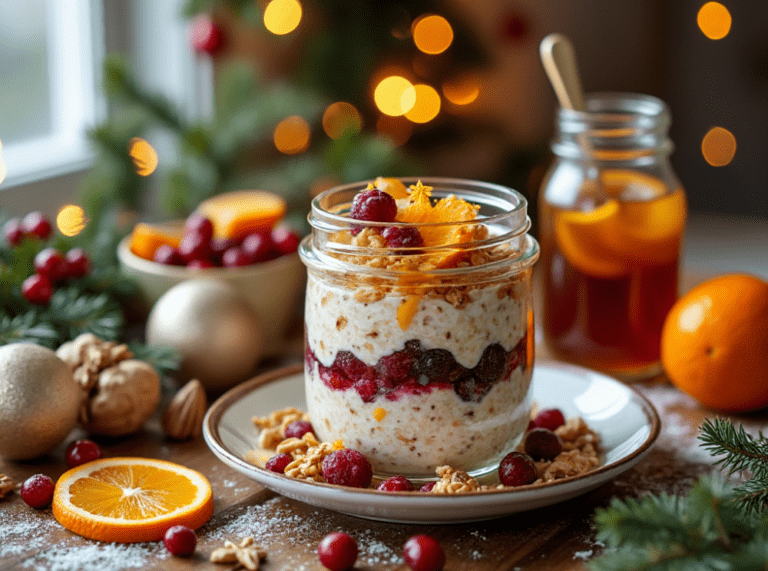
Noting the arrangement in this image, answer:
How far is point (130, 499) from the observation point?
883 millimetres

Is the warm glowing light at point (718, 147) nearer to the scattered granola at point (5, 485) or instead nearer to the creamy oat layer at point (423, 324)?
the creamy oat layer at point (423, 324)

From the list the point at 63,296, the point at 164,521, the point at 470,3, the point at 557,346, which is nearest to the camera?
the point at 164,521

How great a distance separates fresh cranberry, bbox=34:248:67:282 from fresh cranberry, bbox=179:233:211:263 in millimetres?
180

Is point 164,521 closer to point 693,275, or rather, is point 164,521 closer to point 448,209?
point 448,209

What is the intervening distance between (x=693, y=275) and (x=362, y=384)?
1008 mm

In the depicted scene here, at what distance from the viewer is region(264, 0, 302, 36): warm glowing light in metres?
1.85

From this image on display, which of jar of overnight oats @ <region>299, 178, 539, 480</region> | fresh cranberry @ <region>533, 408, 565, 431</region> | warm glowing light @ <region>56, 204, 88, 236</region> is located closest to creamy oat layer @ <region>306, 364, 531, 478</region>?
jar of overnight oats @ <region>299, 178, 539, 480</region>

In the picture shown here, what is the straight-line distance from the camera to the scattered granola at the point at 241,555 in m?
0.79

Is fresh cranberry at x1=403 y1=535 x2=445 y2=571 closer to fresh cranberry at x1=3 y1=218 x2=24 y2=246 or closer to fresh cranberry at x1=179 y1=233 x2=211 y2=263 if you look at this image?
fresh cranberry at x1=179 y1=233 x2=211 y2=263

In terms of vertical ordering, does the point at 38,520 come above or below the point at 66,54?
below

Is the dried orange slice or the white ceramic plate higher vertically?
the white ceramic plate

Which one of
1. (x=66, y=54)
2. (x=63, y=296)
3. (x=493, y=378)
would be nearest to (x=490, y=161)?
(x=66, y=54)

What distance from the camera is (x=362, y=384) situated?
35.1 inches

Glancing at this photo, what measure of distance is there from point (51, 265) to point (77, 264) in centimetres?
4
